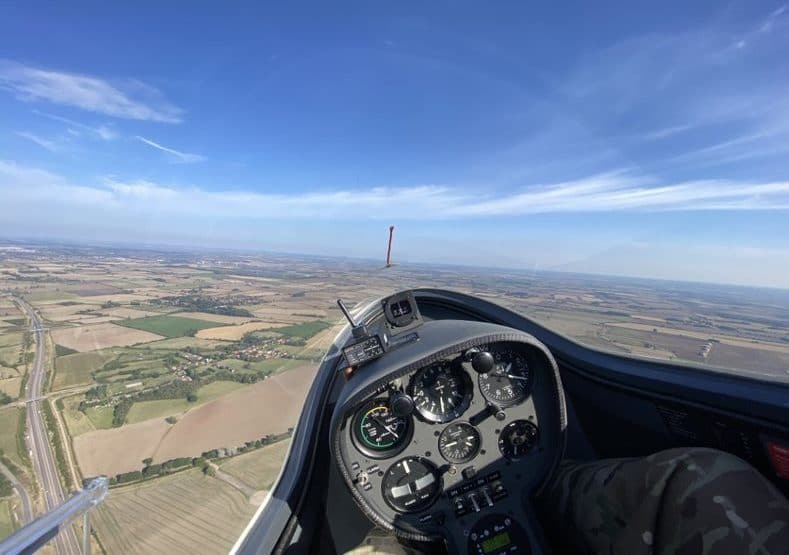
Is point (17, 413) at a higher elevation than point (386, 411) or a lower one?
lower

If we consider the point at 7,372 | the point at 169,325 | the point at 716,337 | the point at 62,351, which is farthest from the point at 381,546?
the point at 169,325

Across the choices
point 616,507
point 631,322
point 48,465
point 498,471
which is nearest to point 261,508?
point 498,471

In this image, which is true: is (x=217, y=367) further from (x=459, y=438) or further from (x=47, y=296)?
(x=47, y=296)

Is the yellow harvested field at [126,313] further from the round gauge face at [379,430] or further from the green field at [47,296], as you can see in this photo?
the round gauge face at [379,430]

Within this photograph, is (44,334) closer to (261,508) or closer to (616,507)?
(261,508)

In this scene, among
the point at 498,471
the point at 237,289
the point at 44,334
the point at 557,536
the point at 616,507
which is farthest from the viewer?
the point at 237,289

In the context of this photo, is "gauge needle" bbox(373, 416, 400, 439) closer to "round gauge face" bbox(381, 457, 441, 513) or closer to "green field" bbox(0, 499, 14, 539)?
"round gauge face" bbox(381, 457, 441, 513)

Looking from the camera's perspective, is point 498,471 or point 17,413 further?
point 17,413
